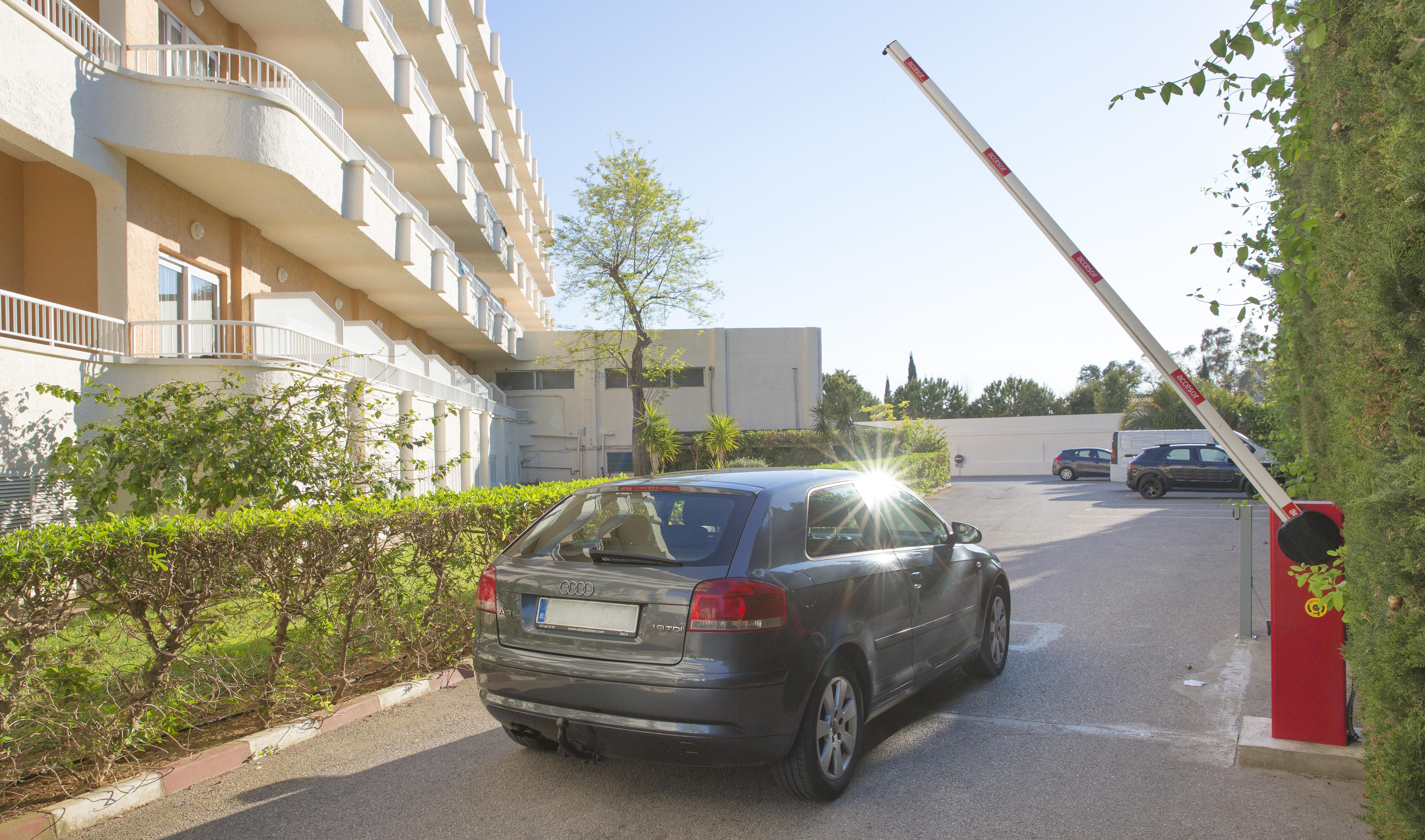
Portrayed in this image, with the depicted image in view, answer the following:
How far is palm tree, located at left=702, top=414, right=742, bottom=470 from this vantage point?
3344cm

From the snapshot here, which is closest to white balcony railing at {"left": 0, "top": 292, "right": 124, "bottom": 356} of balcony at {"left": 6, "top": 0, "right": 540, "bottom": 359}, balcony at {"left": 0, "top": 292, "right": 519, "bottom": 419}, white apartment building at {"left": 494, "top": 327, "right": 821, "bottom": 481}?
balcony at {"left": 0, "top": 292, "right": 519, "bottom": 419}

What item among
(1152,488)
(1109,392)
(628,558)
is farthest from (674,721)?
(1109,392)

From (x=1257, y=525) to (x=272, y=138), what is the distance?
21079 mm

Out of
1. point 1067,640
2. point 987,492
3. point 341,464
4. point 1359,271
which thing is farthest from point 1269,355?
point 987,492

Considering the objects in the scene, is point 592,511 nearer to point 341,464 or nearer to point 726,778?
point 726,778

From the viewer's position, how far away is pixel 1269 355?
9469 millimetres

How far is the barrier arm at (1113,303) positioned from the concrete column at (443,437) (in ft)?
59.3

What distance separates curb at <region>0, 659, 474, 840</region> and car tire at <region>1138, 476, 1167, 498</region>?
24.7 meters

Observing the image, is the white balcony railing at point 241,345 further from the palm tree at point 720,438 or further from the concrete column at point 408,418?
the palm tree at point 720,438

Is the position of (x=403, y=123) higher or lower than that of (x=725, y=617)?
higher

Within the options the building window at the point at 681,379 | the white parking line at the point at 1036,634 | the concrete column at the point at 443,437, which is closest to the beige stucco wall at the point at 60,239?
the concrete column at the point at 443,437

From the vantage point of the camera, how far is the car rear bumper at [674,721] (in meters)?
3.75

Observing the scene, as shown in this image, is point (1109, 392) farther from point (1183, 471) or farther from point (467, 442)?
point (467, 442)

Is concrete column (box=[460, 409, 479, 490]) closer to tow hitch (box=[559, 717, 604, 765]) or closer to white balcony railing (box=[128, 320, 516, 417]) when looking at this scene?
white balcony railing (box=[128, 320, 516, 417])
